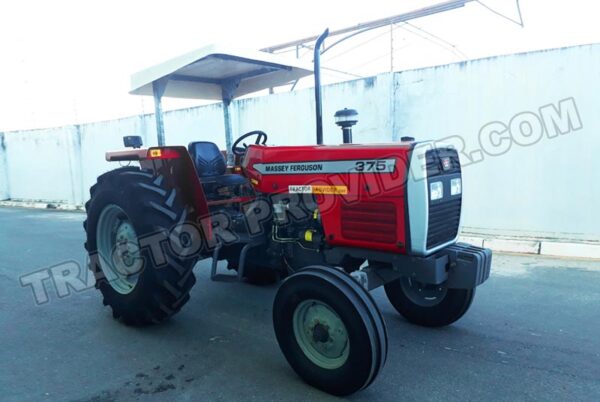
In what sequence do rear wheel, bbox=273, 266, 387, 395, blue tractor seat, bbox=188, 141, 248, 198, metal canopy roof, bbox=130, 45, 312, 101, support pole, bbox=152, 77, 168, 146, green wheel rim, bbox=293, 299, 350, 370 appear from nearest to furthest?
rear wheel, bbox=273, 266, 387, 395 < green wheel rim, bbox=293, 299, 350, 370 < metal canopy roof, bbox=130, 45, 312, 101 < support pole, bbox=152, 77, 168, 146 < blue tractor seat, bbox=188, 141, 248, 198

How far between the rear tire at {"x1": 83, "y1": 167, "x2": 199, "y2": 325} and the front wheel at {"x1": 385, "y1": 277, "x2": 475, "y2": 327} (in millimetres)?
1705

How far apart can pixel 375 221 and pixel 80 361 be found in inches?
90.4

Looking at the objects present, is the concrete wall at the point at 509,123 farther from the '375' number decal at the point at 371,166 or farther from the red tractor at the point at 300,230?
the '375' number decal at the point at 371,166

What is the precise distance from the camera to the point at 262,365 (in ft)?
9.96

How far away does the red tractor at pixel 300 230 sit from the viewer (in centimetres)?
270

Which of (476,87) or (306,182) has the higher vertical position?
(476,87)

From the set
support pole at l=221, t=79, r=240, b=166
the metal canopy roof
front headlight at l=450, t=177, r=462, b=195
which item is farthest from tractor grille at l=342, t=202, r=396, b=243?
support pole at l=221, t=79, r=240, b=166

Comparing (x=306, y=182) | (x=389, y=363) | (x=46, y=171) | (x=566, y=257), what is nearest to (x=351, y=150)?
(x=306, y=182)

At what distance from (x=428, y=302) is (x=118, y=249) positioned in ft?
8.80

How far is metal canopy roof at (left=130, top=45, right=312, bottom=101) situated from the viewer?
139 inches

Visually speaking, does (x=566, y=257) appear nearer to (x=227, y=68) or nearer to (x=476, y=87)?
(x=476, y=87)

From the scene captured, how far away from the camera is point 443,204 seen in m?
2.95

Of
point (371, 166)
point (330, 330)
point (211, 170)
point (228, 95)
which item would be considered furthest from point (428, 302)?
point (228, 95)

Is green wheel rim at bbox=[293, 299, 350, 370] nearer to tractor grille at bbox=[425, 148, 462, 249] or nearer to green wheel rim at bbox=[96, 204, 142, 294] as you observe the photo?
tractor grille at bbox=[425, 148, 462, 249]
